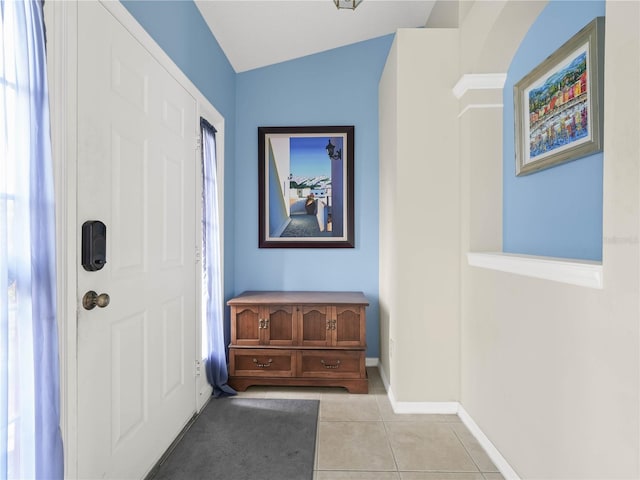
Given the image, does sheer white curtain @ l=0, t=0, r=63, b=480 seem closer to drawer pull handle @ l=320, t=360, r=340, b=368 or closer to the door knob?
the door knob

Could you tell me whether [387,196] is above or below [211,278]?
above

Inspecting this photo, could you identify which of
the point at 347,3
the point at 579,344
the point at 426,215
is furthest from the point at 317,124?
the point at 579,344

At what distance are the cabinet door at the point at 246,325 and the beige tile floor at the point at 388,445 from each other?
62 cm

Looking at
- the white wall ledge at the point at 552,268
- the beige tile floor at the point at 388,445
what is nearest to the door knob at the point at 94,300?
the beige tile floor at the point at 388,445

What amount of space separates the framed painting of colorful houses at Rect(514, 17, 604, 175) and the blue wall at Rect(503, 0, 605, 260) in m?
0.08

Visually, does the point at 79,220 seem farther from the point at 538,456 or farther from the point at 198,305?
the point at 538,456

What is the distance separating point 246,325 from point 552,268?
2.13m

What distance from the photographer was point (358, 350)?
2828 mm

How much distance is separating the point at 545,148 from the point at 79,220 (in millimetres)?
2191

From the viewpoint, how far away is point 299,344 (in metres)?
2.86

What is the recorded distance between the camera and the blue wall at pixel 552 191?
1.68 meters

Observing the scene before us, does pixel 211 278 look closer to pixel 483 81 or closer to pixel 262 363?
pixel 262 363

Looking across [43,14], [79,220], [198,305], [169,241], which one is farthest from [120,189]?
[198,305]

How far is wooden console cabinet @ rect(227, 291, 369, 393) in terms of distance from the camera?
2.84 metres
